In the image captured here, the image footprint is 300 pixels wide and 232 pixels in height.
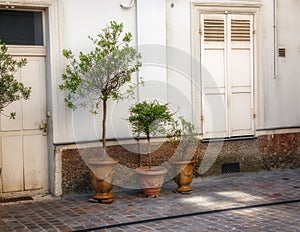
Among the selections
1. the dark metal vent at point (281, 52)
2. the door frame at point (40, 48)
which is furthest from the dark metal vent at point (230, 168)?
the door frame at point (40, 48)

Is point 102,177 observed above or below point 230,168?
above

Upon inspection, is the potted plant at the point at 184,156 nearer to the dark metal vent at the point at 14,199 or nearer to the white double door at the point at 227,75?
the white double door at the point at 227,75

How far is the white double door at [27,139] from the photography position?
827 centimetres

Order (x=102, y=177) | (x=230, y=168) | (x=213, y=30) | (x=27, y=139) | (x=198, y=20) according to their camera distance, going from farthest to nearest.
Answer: (x=230, y=168) → (x=213, y=30) → (x=198, y=20) → (x=27, y=139) → (x=102, y=177)

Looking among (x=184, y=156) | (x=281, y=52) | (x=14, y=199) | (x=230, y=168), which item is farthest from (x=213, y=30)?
(x=14, y=199)

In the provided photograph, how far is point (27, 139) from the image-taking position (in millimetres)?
8430

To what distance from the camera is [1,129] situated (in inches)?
324

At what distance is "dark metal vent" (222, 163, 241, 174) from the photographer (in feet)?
32.2

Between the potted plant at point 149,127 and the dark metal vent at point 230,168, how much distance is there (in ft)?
5.97

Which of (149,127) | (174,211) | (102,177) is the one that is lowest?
(174,211)

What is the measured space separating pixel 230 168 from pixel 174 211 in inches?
107

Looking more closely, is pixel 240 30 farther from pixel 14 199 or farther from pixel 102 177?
pixel 14 199

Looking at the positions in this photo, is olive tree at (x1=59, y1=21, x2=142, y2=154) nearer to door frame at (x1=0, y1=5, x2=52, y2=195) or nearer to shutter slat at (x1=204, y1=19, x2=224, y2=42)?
door frame at (x1=0, y1=5, x2=52, y2=195)

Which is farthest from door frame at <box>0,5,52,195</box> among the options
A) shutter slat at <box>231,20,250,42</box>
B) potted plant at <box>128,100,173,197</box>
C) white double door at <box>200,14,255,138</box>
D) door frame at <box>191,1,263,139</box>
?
shutter slat at <box>231,20,250,42</box>
